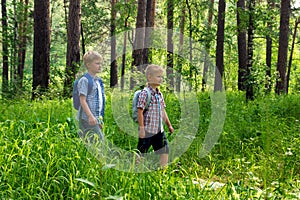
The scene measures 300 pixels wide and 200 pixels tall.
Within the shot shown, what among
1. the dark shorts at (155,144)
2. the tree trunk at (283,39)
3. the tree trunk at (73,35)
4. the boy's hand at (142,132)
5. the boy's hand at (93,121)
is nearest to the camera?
the boy's hand at (93,121)

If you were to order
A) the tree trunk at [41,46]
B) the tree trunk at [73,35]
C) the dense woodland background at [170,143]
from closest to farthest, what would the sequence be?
the dense woodland background at [170,143]
the tree trunk at [41,46]
the tree trunk at [73,35]

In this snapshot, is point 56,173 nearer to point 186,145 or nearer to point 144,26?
point 186,145

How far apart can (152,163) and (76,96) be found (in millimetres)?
1342

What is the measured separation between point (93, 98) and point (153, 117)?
2.74 feet

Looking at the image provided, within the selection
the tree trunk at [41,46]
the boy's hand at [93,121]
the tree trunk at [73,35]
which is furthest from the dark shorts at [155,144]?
the tree trunk at [73,35]

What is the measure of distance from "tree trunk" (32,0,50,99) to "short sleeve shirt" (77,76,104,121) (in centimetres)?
724

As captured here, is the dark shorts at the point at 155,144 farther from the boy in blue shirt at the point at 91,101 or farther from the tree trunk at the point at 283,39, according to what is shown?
the tree trunk at the point at 283,39

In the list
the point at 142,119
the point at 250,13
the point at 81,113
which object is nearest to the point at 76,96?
the point at 81,113

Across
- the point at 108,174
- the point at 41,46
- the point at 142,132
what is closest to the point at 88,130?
the point at 142,132

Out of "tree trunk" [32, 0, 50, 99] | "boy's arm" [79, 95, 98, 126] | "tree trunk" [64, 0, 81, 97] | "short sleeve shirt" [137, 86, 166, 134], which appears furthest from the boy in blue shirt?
"tree trunk" [64, 0, 81, 97]

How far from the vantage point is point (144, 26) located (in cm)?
1698

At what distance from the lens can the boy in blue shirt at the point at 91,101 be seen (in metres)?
5.23

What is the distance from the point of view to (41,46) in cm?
1256

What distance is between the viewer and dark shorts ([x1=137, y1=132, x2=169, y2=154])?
5434 millimetres
